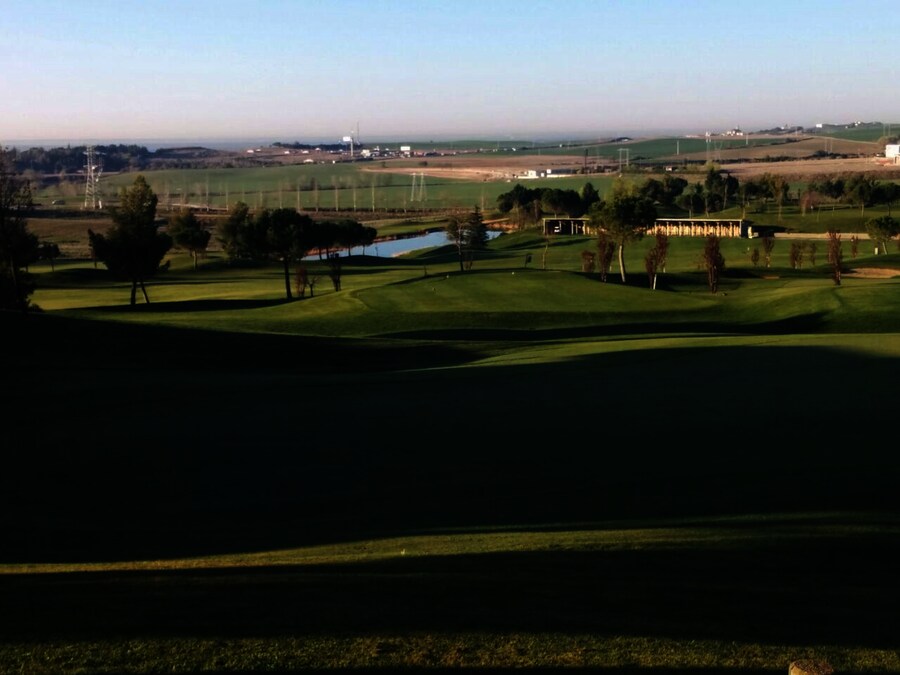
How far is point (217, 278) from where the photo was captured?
2916 inches

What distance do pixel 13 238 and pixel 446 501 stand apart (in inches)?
1074

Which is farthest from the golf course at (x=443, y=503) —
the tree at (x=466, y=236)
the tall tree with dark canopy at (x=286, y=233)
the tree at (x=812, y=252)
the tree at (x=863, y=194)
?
the tree at (x=863, y=194)

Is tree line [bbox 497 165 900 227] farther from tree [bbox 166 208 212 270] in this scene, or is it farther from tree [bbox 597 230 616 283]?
tree [bbox 597 230 616 283]

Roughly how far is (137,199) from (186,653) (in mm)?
58126

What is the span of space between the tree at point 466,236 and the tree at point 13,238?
38264 mm

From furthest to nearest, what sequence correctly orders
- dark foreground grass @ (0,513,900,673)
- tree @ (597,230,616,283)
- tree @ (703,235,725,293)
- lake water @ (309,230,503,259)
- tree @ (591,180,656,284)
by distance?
lake water @ (309,230,503,259) → tree @ (591,180,656,284) → tree @ (597,230,616,283) → tree @ (703,235,725,293) → dark foreground grass @ (0,513,900,673)

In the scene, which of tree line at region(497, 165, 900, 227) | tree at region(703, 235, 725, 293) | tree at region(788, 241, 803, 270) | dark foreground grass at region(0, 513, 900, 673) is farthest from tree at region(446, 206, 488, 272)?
dark foreground grass at region(0, 513, 900, 673)

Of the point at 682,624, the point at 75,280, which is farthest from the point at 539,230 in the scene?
the point at 682,624

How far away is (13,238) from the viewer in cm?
3644

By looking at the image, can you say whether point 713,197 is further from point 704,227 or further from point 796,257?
point 796,257

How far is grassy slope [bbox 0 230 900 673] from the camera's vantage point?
8.70 metres

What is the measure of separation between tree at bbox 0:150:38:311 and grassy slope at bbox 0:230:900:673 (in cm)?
667

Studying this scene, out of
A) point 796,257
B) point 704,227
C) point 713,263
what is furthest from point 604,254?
point 704,227

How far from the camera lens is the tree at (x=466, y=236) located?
80.6 meters
